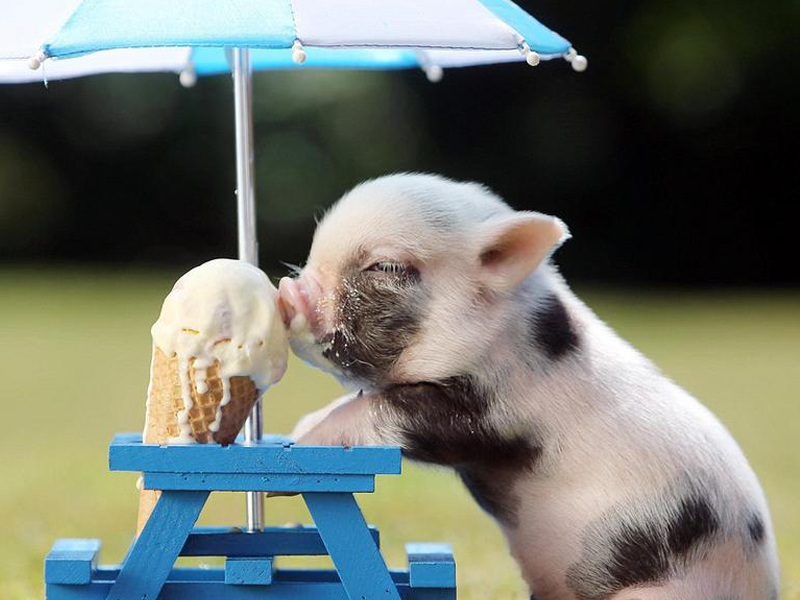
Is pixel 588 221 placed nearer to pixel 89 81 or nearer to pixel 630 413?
pixel 89 81

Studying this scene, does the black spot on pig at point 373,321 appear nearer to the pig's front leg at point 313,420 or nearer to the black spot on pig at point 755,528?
the pig's front leg at point 313,420

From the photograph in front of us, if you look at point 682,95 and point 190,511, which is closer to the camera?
point 190,511

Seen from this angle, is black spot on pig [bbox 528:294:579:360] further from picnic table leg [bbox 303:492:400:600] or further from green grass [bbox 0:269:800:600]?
picnic table leg [bbox 303:492:400:600]

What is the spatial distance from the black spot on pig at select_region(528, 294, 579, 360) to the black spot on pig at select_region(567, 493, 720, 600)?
0.38 metres

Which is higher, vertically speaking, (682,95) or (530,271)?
(682,95)

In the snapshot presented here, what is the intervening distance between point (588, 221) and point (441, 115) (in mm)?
1841

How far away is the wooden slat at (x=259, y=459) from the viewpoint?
112 inches

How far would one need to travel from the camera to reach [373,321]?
10.2ft

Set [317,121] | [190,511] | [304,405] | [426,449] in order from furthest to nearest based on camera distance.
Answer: [317,121] < [304,405] < [426,449] < [190,511]

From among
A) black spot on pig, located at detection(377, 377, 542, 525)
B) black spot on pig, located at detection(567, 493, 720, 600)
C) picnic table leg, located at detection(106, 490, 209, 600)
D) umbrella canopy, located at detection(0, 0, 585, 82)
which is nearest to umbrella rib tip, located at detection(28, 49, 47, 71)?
umbrella canopy, located at detection(0, 0, 585, 82)

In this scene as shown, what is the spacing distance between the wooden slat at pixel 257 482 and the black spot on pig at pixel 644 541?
620 mm

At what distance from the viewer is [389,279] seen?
313 cm

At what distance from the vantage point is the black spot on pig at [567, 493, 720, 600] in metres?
3.14

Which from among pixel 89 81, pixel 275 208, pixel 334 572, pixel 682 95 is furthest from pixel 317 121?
pixel 334 572
